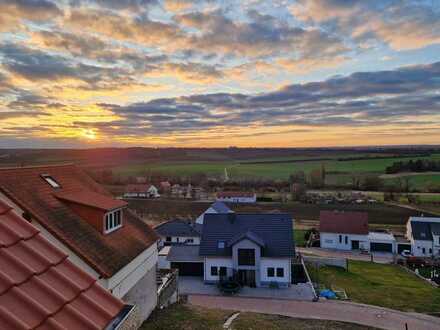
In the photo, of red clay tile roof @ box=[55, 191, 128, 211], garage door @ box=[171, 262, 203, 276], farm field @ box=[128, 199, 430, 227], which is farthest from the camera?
farm field @ box=[128, 199, 430, 227]

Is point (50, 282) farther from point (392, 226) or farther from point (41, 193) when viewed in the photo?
point (392, 226)

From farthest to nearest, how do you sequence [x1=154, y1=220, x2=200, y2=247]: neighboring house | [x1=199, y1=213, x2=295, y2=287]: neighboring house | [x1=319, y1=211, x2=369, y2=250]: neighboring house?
1. [x1=319, y1=211, x2=369, y2=250]: neighboring house
2. [x1=154, y1=220, x2=200, y2=247]: neighboring house
3. [x1=199, y1=213, x2=295, y2=287]: neighboring house

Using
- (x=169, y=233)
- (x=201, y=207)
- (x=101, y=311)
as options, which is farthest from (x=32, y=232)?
(x=201, y=207)

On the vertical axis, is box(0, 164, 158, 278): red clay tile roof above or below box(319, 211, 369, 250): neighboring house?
above

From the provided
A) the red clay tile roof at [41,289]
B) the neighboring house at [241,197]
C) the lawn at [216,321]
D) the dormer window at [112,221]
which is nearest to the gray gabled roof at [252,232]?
the lawn at [216,321]

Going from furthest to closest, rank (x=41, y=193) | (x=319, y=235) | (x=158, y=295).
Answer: (x=319, y=235) < (x=158, y=295) < (x=41, y=193)

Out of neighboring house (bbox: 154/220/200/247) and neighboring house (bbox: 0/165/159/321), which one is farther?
neighboring house (bbox: 154/220/200/247)

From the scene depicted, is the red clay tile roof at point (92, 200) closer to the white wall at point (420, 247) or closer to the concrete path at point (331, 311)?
the concrete path at point (331, 311)

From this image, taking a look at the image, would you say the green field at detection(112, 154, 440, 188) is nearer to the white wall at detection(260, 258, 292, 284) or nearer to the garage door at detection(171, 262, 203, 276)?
the white wall at detection(260, 258, 292, 284)

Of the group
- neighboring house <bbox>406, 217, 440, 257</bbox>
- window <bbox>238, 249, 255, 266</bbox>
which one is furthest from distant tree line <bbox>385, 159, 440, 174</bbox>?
window <bbox>238, 249, 255, 266</bbox>
